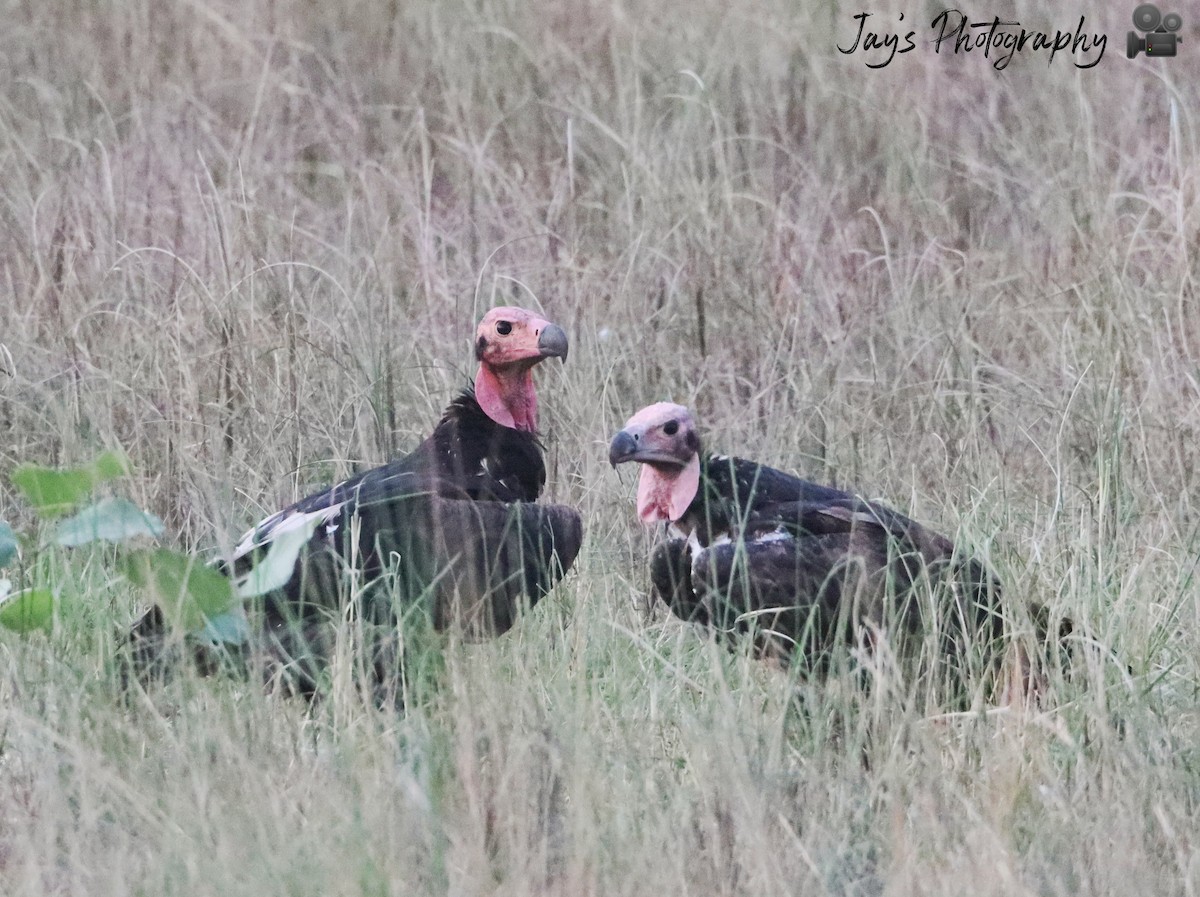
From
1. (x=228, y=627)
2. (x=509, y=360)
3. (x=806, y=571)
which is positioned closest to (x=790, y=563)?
(x=806, y=571)

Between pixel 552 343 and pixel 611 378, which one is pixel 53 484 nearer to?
pixel 552 343

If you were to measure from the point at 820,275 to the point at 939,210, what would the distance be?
0.74 m

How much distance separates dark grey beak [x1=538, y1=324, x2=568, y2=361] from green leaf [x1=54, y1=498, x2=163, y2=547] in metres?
1.64

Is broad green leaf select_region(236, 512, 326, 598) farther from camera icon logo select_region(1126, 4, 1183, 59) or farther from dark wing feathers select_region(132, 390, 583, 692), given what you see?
camera icon logo select_region(1126, 4, 1183, 59)

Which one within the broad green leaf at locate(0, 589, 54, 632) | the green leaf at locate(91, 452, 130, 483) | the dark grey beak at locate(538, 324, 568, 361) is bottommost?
the broad green leaf at locate(0, 589, 54, 632)

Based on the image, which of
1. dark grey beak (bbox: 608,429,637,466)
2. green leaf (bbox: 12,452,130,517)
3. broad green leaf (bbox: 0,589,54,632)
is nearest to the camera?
green leaf (bbox: 12,452,130,517)

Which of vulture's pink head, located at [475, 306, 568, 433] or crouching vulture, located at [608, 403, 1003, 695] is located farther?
vulture's pink head, located at [475, 306, 568, 433]

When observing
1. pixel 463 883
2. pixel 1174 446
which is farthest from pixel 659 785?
pixel 1174 446

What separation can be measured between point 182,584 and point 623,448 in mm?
1413

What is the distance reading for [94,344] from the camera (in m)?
5.98

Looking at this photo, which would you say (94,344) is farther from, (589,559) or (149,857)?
(149,857)

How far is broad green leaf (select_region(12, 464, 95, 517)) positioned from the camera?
373 centimetres

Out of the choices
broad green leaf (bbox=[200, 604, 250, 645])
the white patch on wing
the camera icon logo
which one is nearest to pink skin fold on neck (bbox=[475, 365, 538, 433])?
the white patch on wing

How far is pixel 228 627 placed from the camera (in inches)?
146
